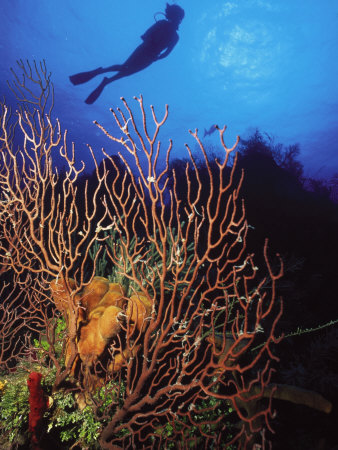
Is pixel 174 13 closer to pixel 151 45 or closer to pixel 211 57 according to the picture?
pixel 151 45

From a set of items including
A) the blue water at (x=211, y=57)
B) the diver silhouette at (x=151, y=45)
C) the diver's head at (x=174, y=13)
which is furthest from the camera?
the blue water at (x=211, y=57)

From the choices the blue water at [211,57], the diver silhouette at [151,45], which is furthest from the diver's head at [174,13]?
the blue water at [211,57]

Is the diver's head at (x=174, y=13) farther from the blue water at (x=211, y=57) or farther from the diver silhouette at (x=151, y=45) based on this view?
the blue water at (x=211, y=57)

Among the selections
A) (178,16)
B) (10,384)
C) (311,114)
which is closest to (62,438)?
(10,384)

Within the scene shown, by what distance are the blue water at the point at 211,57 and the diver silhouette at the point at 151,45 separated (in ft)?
41.2

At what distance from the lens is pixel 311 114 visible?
28.1 m

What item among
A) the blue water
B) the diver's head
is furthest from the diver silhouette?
the blue water

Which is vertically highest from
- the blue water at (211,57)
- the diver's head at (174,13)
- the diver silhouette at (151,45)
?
the blue water at (211,57)

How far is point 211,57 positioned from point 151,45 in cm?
1574

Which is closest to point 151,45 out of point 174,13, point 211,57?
point 174,13

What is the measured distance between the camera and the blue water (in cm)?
1984

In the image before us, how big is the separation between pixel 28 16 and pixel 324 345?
29.1 m

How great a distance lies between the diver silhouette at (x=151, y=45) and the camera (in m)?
11.4

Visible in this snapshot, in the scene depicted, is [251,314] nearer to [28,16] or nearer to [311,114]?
[28,16]
